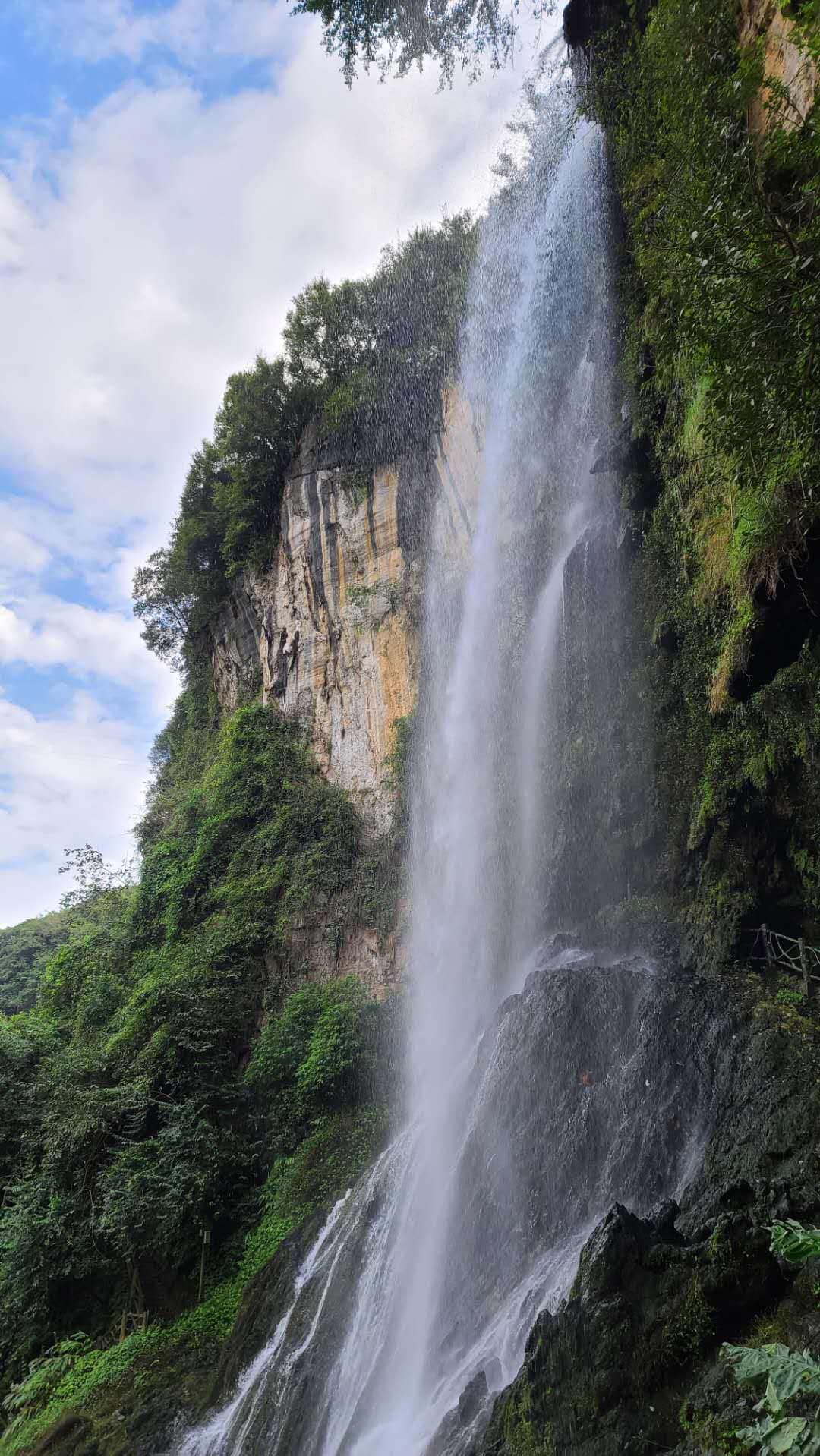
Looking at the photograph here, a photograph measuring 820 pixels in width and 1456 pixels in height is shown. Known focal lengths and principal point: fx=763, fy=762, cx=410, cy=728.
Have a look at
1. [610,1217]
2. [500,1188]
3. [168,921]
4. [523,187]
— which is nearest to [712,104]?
[610,1217]

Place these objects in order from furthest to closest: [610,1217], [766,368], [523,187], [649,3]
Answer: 1. [523,187]
2. [649,3]
3. [610,1217]
4. [766,368]

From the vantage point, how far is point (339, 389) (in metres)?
16.4

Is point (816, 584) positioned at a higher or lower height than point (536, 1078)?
higher

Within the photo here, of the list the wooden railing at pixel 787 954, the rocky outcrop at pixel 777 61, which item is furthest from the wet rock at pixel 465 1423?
the rocky outcrop at pixel 777 61

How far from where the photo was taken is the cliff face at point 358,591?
1478 centimetres

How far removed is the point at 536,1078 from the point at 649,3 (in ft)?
38.9

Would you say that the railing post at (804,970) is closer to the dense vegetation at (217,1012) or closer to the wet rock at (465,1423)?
the wet rock at (465,1423)

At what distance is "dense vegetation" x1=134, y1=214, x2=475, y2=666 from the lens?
15.6 meters

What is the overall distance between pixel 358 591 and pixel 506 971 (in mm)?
8633

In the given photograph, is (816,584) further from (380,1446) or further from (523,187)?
(523,187)

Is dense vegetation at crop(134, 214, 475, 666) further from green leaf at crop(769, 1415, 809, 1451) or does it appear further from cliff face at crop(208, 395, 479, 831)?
green leaf at crop(769, 1415, 809, 1451)

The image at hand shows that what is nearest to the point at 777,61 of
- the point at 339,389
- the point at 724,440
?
the point at 724,440

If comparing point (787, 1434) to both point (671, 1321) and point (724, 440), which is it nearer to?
point (671, 1321)

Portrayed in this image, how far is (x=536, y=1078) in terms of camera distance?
22.4ft
